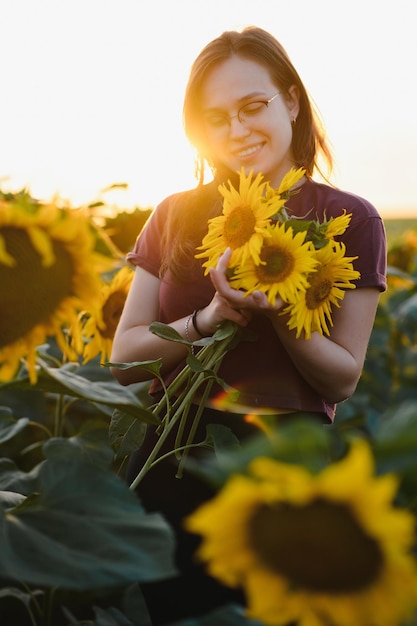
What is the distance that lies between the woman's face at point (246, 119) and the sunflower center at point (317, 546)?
110 centimetres

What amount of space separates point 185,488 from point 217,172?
2.31 feet

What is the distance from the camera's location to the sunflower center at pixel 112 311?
1699mm

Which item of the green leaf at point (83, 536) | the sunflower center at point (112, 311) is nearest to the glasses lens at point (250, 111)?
the sunflower center at point (112, 311)

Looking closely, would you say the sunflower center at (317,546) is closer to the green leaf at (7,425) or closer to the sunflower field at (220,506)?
the sunflower field at (220,506)

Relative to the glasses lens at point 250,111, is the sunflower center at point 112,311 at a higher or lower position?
lower

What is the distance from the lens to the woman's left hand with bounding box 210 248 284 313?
1083 millimetres

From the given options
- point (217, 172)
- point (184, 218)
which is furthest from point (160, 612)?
point (217, 172)

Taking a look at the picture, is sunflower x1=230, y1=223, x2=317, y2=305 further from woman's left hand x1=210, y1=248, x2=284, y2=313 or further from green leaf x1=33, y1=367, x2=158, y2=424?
green leaf x1=33, y1=367, x2=158, y2=424

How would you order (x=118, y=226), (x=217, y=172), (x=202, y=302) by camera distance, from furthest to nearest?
1. (x=118, y=226)
2. (x=217, y=172)
3. (x=202, y=302)

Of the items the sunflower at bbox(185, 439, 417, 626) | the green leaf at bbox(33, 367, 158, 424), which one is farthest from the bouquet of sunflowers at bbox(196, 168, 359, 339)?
the sunflower at bbox(185, 439, 417, 626)

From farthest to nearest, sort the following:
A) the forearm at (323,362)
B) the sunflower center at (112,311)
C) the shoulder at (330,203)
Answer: the sunflower center at (112,311)
the shoulder at (330,203)
the forearm at (323,362)

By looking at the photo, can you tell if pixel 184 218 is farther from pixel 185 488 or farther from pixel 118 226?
pixel 118 226

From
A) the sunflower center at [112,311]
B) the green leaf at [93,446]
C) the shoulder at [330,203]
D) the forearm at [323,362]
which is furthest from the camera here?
the sunflower center at [112,311]

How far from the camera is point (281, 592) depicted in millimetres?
540
